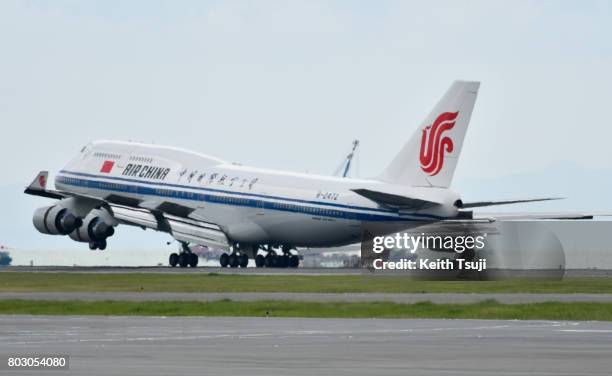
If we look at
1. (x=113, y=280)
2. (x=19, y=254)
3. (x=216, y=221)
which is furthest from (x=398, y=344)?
(x=19, y=254)

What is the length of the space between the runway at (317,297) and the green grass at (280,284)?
3683 millimetres

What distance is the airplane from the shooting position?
9450 centimetres

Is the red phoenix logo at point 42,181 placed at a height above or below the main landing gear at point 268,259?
above

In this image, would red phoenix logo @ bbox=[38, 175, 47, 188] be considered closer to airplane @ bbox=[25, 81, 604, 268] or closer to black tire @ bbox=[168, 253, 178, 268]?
airplane @ bbox=[25, 81, 604, 268]

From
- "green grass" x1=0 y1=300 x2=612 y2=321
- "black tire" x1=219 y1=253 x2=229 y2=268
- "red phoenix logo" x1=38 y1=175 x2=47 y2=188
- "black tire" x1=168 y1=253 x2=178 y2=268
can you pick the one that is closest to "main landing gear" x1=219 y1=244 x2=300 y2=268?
"black tire" x1=219 y1=253 x2=229 y2=268

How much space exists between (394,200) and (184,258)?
20506 mm

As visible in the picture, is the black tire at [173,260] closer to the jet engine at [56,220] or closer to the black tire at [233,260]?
the black tire at [233,260]

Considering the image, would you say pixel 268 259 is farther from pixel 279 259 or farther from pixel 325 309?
pixel 325 309

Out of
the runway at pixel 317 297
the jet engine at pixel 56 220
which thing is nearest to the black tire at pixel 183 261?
the jet engine at pixel 56 220

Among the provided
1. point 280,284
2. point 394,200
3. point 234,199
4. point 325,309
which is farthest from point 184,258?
point 325,309

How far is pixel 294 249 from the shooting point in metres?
108

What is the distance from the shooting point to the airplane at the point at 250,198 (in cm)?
9450

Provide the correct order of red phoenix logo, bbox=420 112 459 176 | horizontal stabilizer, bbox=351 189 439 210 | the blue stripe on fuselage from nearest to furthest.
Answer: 1. horizontal stabilizer, bbox=351 189 439 210
2. red phoenix logo, bbox=420 112 459 176
3. the blue stripe on fuselage

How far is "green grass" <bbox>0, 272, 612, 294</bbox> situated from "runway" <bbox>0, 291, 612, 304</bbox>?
12.1 ft
